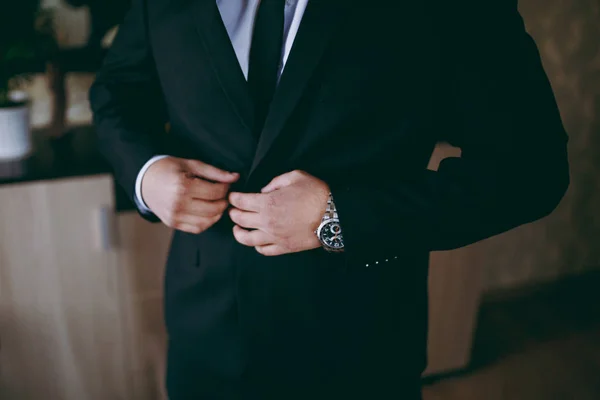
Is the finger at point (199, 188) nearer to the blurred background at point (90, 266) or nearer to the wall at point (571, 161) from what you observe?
the blurred background at point (90, 266)

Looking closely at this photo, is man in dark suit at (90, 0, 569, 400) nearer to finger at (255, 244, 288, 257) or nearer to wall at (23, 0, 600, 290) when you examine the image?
finger at (255, 244, 288, 257)

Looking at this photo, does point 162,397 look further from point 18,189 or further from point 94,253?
point 18,189

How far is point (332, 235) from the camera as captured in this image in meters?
0.84

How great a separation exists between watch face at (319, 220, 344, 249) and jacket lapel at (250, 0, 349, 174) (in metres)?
0.18

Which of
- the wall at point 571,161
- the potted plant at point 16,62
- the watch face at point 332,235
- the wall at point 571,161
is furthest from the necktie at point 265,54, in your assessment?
the wall at point 571,161

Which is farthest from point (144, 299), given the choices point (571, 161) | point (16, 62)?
point (571, 161)

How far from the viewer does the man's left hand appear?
2.72 feet

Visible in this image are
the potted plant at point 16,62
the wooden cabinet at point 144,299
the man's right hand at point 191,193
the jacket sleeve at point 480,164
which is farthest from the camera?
the wooden cabinet at point 144,299

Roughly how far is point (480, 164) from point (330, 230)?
0.85ft

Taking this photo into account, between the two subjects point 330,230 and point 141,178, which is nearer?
point 330,230

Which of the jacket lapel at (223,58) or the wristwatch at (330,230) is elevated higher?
the jacket lapel at (223,58)

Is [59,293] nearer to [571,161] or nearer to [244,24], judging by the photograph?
[244,24]

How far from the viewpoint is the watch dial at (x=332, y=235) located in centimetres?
84

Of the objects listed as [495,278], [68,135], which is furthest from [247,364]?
[495,278]
